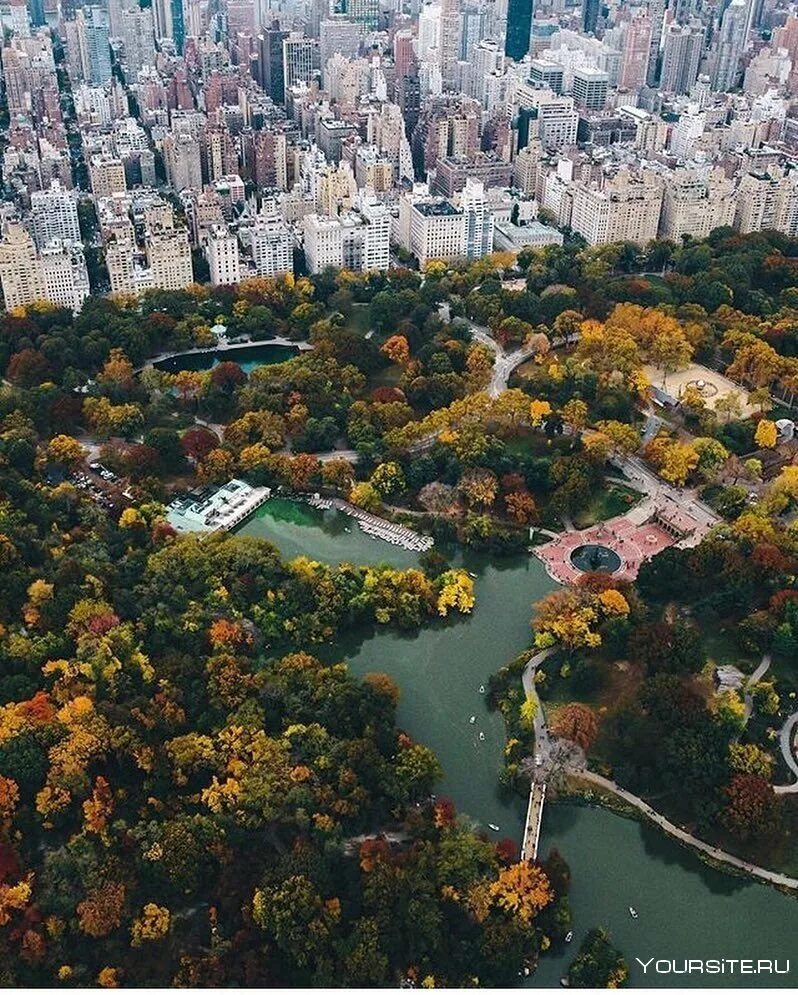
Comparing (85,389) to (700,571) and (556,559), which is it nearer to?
(556,559)

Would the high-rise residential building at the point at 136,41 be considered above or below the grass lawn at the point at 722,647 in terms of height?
above

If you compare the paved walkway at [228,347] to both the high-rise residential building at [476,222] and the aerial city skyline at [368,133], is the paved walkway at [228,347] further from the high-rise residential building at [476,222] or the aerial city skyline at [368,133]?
the high-rise residential building at [476,222]

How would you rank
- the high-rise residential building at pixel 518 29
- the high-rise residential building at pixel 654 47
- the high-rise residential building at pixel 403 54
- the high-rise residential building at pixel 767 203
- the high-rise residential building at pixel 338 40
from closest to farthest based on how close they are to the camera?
the high-rise residential building at pixel 767 203 → the high-rise residential building at pixel 403 54 → the high-rise residential building at pixel 338 40 → the high-rise residential building at pixel 654 47 → the high-rise residential building at pixel 518 29

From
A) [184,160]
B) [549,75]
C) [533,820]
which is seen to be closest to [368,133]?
[184,160]

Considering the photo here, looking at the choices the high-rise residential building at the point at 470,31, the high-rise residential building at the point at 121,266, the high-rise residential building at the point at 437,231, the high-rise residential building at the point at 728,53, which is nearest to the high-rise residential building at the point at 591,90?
the high-rise residential building at the point at 728,53

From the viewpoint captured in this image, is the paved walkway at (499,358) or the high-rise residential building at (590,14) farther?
the high-rise residential building at (590,14)

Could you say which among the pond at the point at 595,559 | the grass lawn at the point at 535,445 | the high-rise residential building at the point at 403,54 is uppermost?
the high-rise residential building at the point at 403,54

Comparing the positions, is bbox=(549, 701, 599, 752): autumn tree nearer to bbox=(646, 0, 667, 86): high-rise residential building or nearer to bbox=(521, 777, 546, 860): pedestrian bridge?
bbox=(521, 777, 546, 860): pedestrian bridge
